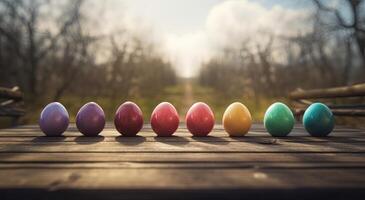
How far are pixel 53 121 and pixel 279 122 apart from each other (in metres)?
2.64

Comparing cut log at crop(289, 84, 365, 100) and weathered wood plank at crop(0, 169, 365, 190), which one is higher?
cut log at crop(289, 84, 365, 100)

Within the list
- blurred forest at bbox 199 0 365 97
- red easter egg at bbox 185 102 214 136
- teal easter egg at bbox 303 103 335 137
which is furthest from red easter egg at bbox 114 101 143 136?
blurred forest at bbox 199 0 365 97

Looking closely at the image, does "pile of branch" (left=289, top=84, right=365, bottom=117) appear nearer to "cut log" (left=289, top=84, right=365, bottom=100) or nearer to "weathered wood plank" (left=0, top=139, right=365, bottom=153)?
"cut log" (left=289, top=84, right=365, bottom=100)

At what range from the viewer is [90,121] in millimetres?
4746

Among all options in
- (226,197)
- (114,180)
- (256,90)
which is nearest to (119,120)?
(114,180)

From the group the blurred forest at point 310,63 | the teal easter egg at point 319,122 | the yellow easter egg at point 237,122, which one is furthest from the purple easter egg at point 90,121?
the blurred forest at point 310,63

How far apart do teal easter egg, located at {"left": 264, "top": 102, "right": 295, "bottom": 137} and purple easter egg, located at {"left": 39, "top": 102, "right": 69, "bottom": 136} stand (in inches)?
95.4

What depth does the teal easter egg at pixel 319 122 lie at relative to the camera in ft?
15.6

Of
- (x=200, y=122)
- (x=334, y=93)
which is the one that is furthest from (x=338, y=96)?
(x=200, y=122)

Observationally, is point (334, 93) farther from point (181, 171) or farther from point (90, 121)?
point (181, 171)

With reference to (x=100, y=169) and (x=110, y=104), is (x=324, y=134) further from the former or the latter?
(x=110, y=104)

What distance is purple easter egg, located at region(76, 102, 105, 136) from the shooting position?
4.73 meters

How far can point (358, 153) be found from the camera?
130 inches

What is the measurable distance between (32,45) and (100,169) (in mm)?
21286
